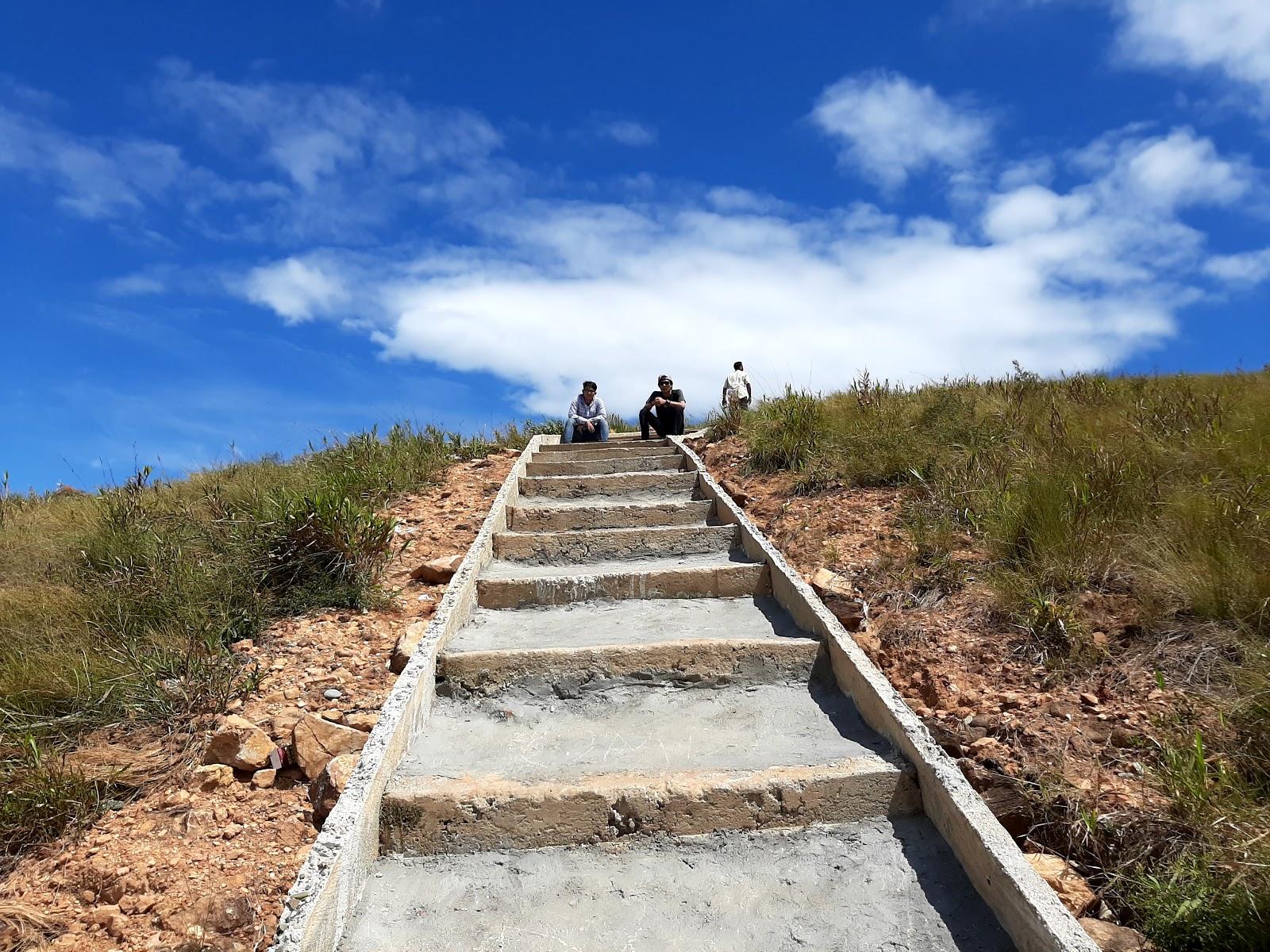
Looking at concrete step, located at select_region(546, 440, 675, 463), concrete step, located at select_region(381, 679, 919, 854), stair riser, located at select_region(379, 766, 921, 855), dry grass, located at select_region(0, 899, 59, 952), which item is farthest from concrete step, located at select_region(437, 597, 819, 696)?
concrete step, located at select_region(546, 440, 675, 463)

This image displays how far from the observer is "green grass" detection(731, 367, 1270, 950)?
2238mm

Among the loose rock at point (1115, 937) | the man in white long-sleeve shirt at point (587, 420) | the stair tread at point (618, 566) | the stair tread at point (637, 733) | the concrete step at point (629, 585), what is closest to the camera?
the loose rock at point (1115, 937)

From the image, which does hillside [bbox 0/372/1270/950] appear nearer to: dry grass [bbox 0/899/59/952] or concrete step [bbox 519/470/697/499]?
dry grass [bbox 0/899/59/952]

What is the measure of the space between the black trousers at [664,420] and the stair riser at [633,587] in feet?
19.3

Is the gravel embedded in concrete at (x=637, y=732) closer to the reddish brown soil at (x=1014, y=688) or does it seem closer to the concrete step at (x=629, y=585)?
the reddish brown soil at (x=1014, y=688)

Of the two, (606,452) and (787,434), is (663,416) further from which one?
(787,434)

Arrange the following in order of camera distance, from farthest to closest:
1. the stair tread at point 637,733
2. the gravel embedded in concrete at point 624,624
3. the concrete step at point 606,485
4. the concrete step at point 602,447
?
the concrete step at point 602,447 < the concrete step at point 606,485 < the gravel embedded in concrete at point 624,624 < the stair tread at point 637,733

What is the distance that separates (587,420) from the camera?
10031 mm

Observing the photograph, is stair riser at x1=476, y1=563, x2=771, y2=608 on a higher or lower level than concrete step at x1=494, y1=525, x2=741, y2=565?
lower

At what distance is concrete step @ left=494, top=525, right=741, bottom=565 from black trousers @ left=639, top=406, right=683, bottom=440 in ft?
16.8

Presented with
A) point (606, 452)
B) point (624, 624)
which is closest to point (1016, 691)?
point (624, 624)

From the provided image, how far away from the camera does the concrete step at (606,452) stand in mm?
8062

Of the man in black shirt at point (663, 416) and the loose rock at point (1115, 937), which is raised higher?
the man in black shirt at point (663, 416)

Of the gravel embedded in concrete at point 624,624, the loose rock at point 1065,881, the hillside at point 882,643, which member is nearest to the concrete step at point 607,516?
the hillside at point 882,643
